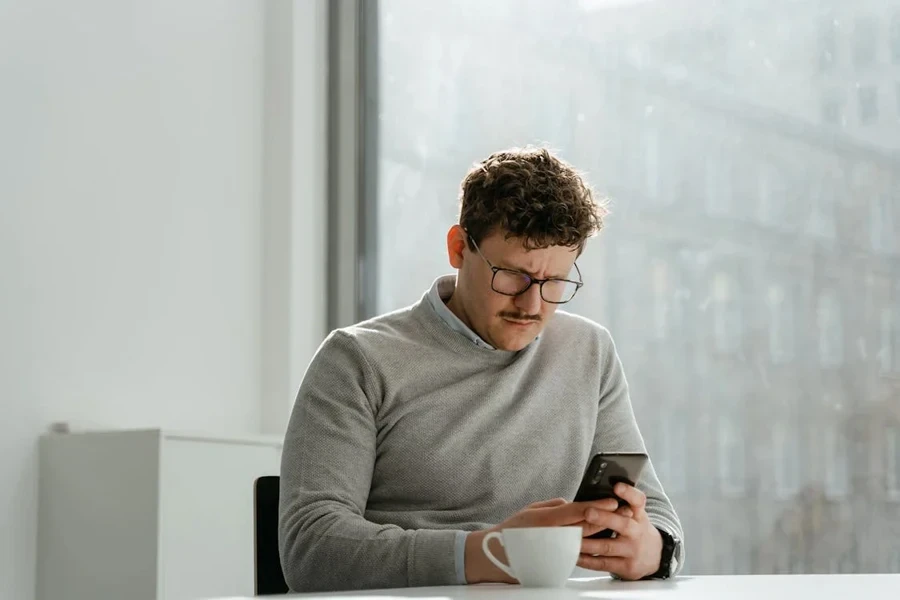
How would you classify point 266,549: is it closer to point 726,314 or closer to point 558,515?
point 558,515

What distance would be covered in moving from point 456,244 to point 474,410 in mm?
300

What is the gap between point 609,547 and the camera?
1.54m

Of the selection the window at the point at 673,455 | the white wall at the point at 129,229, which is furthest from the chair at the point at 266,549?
the window at the point at 673,455

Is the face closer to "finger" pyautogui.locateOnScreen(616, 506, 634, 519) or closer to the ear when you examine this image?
the ear

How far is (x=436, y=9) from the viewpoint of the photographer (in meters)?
3.85

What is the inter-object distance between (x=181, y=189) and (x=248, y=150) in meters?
0.39

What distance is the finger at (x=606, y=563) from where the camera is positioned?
1.54 m

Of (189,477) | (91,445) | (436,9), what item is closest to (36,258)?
(91,445)

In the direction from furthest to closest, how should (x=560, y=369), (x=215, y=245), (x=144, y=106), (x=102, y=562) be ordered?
(x=215, y=245) → (x=144, y=106) → (x=102, y=562) → (x=560, y=369)

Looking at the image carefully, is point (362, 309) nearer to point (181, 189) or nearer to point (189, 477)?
point (181, 189)

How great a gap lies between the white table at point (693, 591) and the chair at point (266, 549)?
50 cm

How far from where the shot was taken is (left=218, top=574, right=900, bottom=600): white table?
1.17 m

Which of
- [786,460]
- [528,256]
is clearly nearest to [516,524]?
[528,256]

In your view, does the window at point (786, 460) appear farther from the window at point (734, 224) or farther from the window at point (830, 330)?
the window at point (830, 330)
